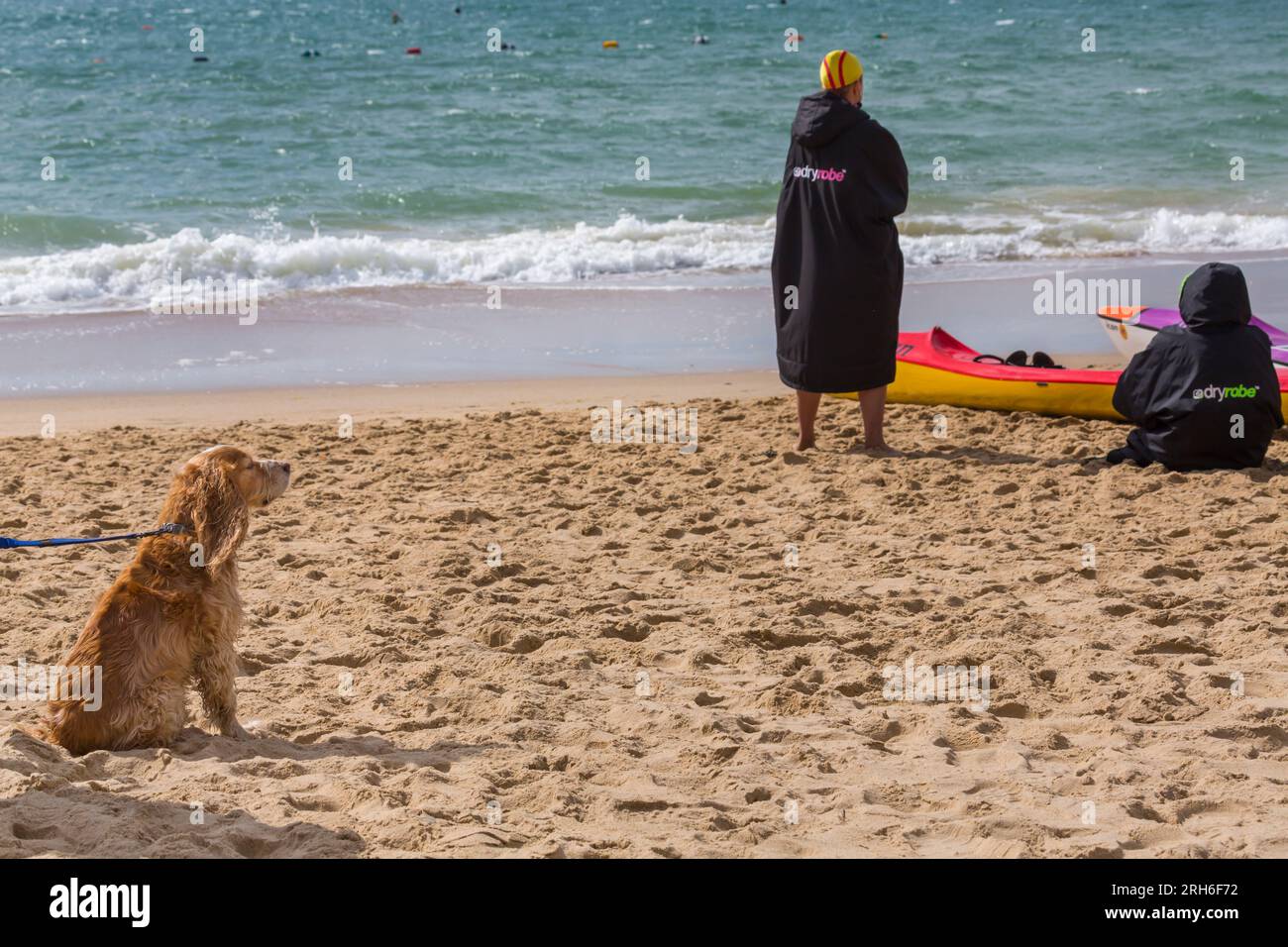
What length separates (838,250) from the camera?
8148 mm

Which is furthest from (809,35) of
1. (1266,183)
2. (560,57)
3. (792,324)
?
(792,324)

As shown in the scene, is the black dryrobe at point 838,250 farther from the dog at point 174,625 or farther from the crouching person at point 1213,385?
the dog at point 174,625

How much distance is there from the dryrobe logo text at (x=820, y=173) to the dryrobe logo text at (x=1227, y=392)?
225cm

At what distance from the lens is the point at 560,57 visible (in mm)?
31281

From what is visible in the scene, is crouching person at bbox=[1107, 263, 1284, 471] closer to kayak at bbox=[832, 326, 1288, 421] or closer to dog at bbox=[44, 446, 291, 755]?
kayak at bbox=[832, 326, 1288, 421]

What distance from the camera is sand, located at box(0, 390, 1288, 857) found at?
412 cm

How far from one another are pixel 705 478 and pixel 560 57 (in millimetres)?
25071

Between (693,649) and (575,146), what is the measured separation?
57.4ft
